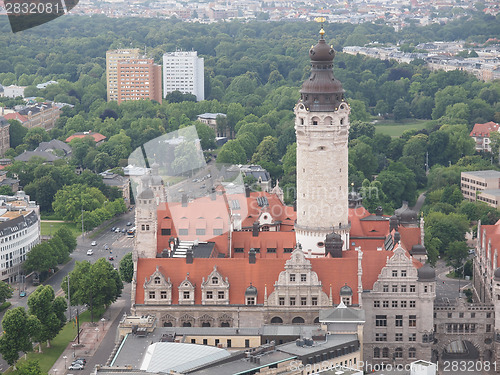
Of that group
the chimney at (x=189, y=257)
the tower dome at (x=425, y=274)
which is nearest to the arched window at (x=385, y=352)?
the tower dome at (x=425, y=274)

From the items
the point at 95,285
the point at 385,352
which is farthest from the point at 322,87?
the point at 95,285

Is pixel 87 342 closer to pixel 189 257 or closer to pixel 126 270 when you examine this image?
pixel 189 257

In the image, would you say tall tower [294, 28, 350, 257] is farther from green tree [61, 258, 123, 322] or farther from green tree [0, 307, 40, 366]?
green tree [0, 307, 40, 366]

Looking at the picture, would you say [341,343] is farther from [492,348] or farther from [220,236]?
[220,236]

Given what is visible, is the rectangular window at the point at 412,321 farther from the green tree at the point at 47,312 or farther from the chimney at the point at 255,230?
the green tree at the point at 47,312

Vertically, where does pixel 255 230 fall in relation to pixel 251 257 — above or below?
below

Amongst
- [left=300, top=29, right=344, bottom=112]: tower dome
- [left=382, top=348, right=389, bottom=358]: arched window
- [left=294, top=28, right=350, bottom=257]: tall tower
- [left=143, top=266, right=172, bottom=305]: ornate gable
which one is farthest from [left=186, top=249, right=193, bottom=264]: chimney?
[left=382, top=348, right=389, bottom=358]: arched window
